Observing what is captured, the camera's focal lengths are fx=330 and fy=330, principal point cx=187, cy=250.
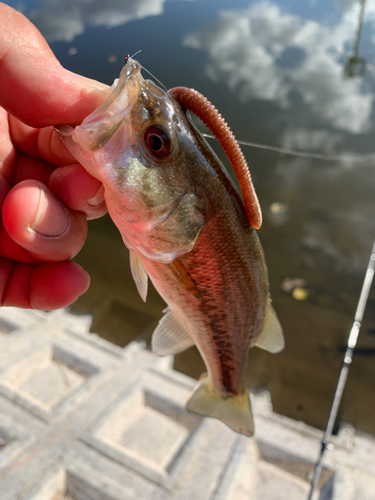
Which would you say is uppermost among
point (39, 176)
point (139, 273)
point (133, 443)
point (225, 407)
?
point (39, 176)

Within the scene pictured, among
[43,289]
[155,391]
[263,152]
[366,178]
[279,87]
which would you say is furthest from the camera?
[279,87]

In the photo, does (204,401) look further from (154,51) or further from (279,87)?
(279,87)

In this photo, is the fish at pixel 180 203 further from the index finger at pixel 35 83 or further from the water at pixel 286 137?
the water at pixel 286 137

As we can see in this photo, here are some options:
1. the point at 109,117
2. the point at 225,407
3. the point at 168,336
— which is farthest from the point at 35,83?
the point at 225,407

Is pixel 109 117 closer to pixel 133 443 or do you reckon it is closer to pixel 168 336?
pixel 168 336

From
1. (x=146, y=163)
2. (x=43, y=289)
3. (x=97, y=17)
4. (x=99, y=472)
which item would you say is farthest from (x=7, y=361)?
(x=97, y=17)

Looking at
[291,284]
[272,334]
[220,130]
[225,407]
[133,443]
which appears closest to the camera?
[220,130]

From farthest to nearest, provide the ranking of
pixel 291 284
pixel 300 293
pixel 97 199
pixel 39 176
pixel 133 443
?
pixel 291 284
pixel 300 293
pixel 133 443
pixel 39 176
pixel 97 199
